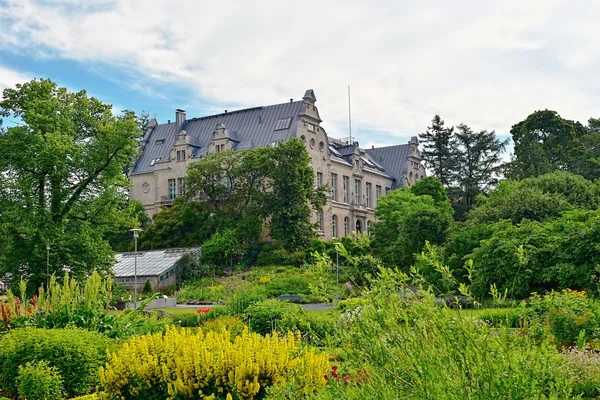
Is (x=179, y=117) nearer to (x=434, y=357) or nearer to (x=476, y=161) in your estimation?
(x=476, y=161)

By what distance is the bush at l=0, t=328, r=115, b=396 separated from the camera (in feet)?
31.0

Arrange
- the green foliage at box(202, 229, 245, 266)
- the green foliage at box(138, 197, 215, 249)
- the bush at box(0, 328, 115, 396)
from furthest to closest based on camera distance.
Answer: the green foliage at box(138, 197, 215, 249), the green foliage at box(202, 229, 245, 266), the bush at box(0, 328, 115, 396)

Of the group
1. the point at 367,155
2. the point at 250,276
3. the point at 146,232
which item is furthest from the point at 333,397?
the point at 367,155

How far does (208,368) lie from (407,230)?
32.8 meters

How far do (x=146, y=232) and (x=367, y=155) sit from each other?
30.3 m

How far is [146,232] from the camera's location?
55219 millimetres

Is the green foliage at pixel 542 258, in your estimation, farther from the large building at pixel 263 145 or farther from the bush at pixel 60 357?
the large building at pixel 263 145

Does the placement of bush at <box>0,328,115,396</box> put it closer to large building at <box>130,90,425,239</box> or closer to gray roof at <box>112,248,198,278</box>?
gray roof at <box>112,248,198,278</box>

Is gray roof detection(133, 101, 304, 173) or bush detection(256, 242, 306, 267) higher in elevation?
gray roof detection(133, 101, 304, 173)

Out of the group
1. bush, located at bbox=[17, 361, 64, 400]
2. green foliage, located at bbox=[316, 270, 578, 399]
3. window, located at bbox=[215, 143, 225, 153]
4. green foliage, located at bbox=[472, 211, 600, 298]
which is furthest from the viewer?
window, located at bbox=[215, 143, 225, 153]

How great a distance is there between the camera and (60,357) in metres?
9.52

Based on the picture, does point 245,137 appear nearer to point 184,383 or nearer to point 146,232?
point 146,232

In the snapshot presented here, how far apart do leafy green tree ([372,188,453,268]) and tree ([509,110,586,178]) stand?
15.5 meters

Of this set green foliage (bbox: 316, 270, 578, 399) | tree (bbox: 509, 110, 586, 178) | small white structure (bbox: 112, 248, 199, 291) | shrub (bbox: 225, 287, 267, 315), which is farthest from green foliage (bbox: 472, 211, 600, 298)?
tree (bbox: 509, 110, 586, 178)
